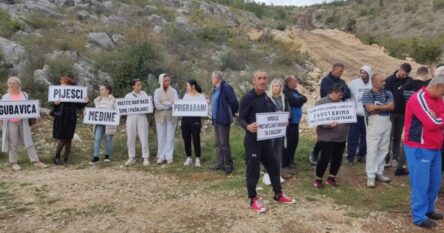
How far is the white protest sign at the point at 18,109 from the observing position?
29.2 feet

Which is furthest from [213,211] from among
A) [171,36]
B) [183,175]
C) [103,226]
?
[171,36]

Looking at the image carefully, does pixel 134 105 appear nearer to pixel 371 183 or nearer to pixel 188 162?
pixel 188 162

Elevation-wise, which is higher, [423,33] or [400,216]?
[423,33]

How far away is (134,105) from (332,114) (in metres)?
4.32

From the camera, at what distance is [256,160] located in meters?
6.41

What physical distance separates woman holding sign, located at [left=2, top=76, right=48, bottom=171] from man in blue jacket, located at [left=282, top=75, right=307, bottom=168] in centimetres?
503

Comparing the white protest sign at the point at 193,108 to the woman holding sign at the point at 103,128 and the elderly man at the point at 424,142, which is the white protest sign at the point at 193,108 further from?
the elderly man at the point at 424,142

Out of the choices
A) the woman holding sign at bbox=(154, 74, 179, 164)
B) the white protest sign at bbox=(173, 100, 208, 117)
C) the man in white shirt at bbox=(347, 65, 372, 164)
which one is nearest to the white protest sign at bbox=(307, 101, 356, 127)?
the man in white shirt at bbox=(347, 65, 372, 164)

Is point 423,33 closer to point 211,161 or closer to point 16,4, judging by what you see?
point 16,4

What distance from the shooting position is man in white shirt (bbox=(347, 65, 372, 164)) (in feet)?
28.0

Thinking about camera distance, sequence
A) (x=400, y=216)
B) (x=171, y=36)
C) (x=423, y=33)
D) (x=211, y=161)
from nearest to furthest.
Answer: (x=400, y=216), (x=211, y=161), (x=171, y=36), (x=423, y=33)

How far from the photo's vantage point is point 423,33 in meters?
36.9

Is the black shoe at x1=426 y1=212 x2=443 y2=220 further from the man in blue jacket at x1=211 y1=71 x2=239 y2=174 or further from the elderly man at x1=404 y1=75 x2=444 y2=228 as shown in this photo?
the man in blue jacket at x1=211 y1=71 x2=239 y2=174

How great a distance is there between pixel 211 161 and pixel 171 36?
41.1ft
